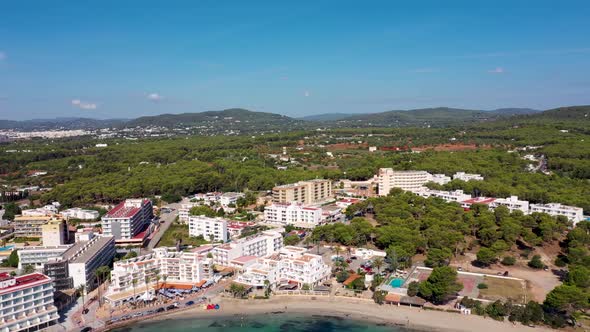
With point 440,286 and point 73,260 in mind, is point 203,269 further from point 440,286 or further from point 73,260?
point 440,286

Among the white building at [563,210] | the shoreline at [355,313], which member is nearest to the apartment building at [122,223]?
the shoreline at [355,313]

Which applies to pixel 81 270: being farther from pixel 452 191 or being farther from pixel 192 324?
pixel 452 191

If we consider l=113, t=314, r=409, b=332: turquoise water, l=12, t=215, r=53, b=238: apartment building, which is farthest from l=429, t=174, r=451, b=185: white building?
l=12, t=215, r=53, b=238: apartment building

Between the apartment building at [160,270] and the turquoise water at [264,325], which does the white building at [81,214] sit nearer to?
the apartment building at [160,270]

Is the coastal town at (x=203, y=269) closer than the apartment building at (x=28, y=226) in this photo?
Yes

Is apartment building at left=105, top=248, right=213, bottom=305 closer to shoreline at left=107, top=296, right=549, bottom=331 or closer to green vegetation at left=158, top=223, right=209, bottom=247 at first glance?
shoreline at left=107, top=296, right=549, bottom=331

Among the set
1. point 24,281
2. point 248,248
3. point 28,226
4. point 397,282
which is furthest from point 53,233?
point 397,282
